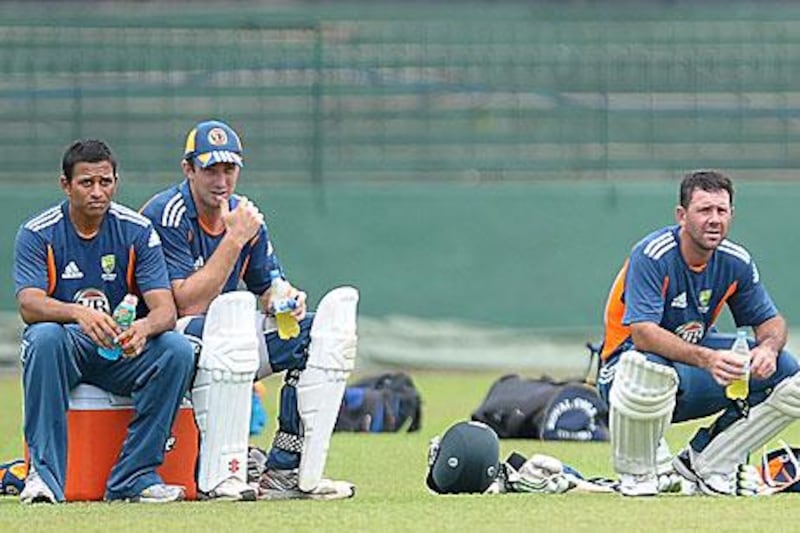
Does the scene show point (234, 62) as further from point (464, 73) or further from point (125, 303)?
point (125, 303)

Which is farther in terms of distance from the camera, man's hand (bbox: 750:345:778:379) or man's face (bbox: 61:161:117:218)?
man's hand (bbox: 750:345:778:379)

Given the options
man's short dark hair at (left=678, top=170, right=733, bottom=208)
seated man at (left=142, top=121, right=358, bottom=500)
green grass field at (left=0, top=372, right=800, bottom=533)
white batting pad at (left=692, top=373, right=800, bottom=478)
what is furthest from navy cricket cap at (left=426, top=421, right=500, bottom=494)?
man's short dark hair at (left=678, top=170, right=733, bottom=208)

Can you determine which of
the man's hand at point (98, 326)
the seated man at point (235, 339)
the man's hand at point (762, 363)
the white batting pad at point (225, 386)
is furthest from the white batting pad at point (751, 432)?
the man's hand at point (98, 326)

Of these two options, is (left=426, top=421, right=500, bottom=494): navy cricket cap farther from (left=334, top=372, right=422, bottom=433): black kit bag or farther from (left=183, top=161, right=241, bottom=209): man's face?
(left=334, top=372, right=422, bottom=433): black kit bag

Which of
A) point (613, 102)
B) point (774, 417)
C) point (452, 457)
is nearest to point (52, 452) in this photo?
point (452, 457)

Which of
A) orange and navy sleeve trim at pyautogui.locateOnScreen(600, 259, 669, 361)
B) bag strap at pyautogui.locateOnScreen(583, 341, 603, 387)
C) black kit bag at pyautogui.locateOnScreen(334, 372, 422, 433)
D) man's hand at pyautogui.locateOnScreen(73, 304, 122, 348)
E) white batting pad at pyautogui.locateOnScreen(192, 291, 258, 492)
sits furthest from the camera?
black kit bag at pyautogui.locateOnScreen(334, 372, 422, 433)

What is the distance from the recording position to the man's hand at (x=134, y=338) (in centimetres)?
759

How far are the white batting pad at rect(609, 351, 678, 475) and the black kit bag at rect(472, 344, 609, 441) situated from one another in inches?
127

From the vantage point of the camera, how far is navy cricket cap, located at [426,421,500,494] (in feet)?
26.2

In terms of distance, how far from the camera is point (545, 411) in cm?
1141

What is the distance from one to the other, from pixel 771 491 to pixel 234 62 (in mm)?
11151

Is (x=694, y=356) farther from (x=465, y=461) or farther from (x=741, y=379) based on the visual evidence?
(x=465, y=461)

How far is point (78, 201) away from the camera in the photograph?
7.80 m

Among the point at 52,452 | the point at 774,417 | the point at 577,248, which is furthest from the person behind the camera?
the point at 577,248
